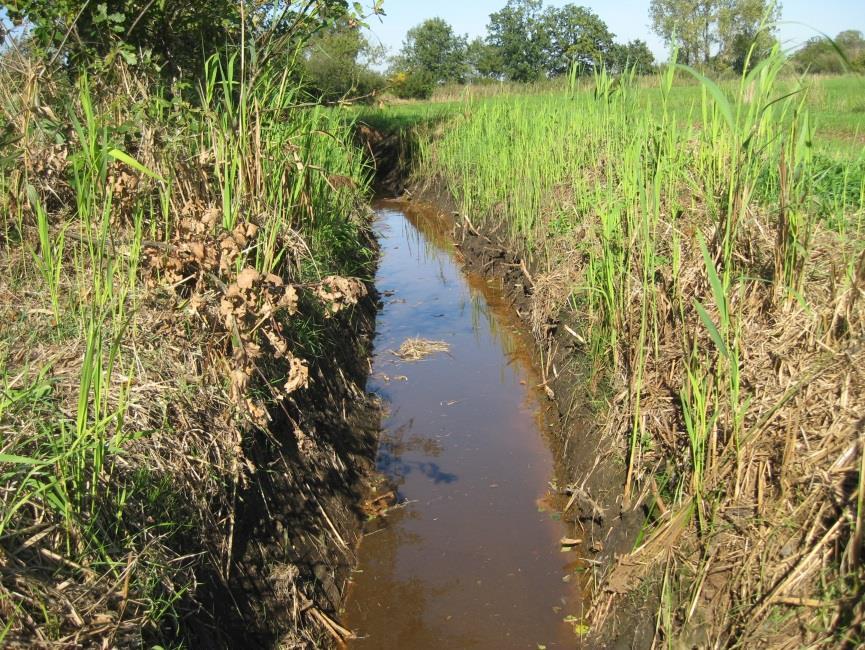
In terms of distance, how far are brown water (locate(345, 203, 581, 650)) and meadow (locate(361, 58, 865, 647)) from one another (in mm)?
364

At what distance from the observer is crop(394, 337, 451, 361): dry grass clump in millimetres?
5831

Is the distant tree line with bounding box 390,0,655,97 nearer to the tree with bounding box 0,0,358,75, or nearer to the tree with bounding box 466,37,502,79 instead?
the tree with bounding box 466,37,502,79

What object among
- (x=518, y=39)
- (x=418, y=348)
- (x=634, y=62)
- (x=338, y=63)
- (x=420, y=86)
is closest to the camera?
(x=634, y=62)

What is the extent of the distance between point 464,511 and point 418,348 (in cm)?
223

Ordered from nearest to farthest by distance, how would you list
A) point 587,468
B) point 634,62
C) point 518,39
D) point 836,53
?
point 836,53, point 587,468, point 634,62, point 518,39

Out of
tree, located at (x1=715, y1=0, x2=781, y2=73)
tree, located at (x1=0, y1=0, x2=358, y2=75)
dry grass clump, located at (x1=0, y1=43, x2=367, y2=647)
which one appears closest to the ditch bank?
dry grass clump, located at (x1=0, y1=43, x2=367, y2=647)

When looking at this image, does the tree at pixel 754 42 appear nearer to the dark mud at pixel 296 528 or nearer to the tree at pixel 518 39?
the dark mud at pixel 296 528

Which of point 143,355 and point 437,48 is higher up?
point 437,48

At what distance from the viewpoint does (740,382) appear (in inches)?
110

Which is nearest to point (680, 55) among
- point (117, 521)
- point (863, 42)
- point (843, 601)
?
point (863, 42)

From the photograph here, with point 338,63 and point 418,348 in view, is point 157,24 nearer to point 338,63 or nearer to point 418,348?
point 418,348

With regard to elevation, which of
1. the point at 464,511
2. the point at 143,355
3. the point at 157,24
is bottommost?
the point at 464,511

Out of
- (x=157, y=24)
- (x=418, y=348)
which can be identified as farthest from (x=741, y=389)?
(x=157, y=24)

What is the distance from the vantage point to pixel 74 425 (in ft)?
7.46
